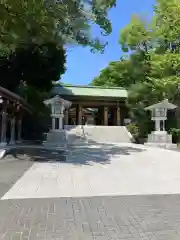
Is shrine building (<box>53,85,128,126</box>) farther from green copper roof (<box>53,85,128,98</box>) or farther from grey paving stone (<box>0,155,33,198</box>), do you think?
grey paving stone (<box>0,155,33,198</box>)

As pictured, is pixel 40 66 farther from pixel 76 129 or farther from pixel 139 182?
pixel 139 182

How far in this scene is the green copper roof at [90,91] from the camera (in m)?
28.1

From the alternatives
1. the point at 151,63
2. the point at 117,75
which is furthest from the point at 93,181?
the point at 117,75

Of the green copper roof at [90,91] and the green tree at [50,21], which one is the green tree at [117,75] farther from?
the green tree at [50,21]

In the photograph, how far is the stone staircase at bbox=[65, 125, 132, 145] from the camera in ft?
73.8

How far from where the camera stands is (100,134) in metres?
24.1

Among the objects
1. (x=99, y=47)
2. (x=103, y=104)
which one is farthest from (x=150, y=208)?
(x=103, y=104)

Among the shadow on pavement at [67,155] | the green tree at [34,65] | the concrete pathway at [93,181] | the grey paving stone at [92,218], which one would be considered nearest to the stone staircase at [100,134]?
the green tree at [34,65]

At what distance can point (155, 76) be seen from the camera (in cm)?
2244

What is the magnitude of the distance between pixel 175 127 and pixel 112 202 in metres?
17.9

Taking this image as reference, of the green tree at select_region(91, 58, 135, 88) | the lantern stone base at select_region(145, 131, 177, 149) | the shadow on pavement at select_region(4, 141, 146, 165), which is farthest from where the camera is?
the green tree at select_region(91, 58, 135, 88)

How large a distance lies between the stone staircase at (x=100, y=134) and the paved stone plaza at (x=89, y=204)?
13.7 meters

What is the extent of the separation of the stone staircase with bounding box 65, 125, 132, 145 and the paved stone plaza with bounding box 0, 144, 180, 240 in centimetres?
1373

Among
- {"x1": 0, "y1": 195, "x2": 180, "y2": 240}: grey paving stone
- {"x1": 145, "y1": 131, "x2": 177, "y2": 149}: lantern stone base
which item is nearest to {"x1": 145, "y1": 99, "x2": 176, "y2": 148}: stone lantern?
{"x1": 145, "y1": 131, "x2": 177, "y2": 149}: lantern stone base
